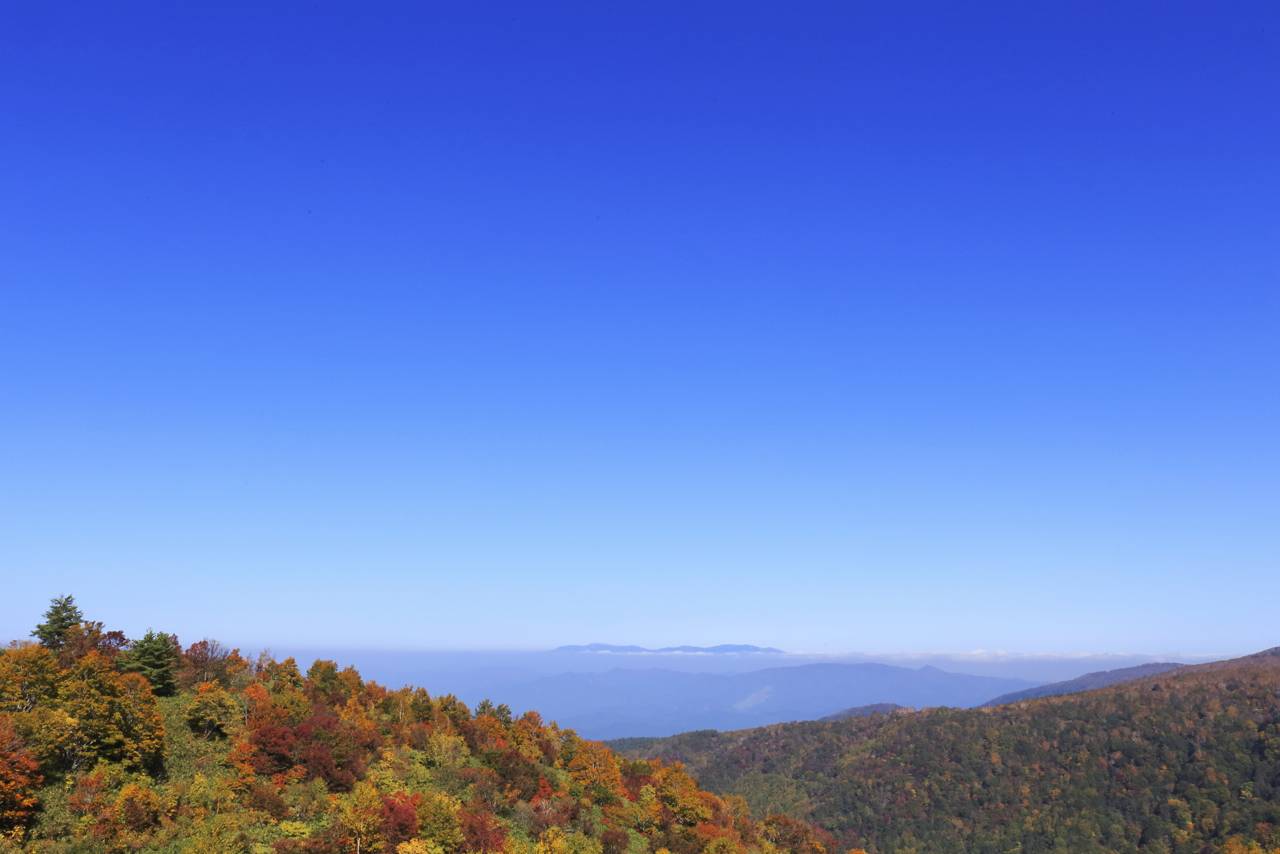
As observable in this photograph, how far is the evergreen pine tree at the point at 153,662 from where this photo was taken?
5153cm

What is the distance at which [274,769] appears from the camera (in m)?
44.6

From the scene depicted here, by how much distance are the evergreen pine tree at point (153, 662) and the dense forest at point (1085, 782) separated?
142 metres

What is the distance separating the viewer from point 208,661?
6153 cm

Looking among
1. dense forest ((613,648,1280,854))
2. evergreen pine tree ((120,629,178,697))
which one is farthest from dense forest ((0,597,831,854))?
dense forest ((613,648,1280,854))

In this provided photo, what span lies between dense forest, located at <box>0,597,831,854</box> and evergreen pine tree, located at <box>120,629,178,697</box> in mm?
94

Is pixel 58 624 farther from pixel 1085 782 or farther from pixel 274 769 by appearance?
pixel 1085 782

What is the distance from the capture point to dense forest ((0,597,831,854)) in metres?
35.2

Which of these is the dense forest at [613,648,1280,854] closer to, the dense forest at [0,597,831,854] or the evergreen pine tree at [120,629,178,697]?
the dense forest at [0,597,831,854]

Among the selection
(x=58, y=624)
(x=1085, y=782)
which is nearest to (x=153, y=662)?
(x=58, y=624)

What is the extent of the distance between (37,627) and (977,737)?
191m

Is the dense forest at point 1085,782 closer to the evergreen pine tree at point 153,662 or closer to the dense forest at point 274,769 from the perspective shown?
the dense forest at point 274,769

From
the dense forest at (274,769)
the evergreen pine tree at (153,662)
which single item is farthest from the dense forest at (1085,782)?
the evergreen pine tree at (153,662)

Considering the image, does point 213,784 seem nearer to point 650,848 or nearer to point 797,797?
point 650,848

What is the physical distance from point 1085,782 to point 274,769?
16771 cm
